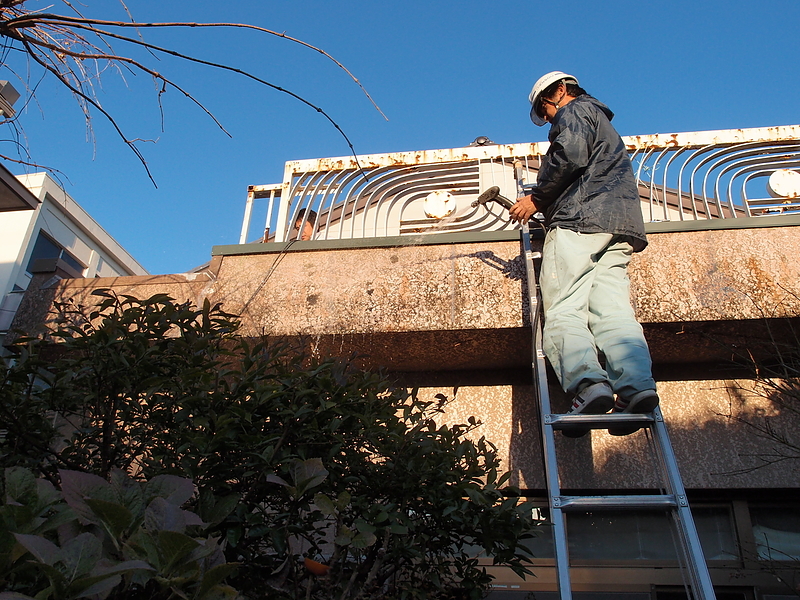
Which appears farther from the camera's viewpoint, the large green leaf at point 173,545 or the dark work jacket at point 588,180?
the dark work jacket at point 588,180

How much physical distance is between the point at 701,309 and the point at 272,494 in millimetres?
2182

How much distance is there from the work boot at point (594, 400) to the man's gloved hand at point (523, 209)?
0.98 meters

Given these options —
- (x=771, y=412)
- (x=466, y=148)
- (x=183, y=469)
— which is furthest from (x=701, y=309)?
(x=183, y=469)

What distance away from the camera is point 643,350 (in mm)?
2447

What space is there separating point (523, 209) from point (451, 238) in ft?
1.57

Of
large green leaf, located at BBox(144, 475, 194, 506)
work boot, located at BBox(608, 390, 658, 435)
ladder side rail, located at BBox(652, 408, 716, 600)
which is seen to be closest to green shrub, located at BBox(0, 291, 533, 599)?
large green leaf, located at BBox(144, 475, 194, 506)

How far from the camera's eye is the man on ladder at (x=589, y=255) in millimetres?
2406

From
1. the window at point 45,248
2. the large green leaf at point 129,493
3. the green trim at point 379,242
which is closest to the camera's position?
the large green leaf at point 129,493

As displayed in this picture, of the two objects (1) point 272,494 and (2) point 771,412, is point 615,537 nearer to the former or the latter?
(2) point 771,412

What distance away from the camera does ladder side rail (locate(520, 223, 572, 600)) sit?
2.04m

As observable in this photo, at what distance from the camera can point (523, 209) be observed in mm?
3047

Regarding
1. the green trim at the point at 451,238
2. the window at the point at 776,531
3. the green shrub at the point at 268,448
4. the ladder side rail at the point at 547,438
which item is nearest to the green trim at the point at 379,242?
the green trim at the point at 451,238

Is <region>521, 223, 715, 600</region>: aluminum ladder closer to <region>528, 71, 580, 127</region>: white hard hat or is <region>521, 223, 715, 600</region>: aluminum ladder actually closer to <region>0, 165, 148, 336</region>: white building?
<region>528, 71, 580, 127</region>: white hard hat

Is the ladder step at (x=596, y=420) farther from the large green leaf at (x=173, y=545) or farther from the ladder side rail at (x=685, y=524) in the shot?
the large green leaf at (x=173, y=545)
